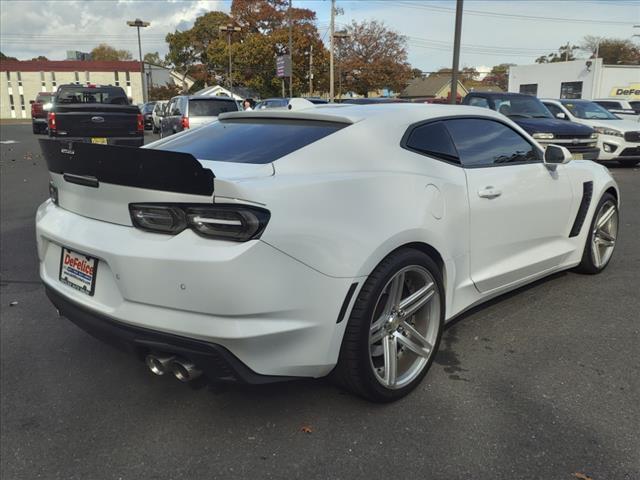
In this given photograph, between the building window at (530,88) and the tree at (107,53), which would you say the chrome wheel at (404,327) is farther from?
the tree at (107,53)

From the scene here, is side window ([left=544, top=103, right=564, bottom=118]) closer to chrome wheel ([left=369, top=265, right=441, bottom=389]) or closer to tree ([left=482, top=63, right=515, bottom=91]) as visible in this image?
chrome wheel ([left=369, top=265, right=441, bottom=389])

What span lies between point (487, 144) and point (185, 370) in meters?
2.42

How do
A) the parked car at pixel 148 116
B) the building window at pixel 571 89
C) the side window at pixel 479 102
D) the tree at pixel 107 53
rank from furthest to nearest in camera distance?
the tree at pixel 107 53 < the building window at pixel 571 89 < the parked car at pixel 148 116 < the side window at pixel 479 102

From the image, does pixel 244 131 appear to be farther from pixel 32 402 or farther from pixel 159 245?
pixel 32 402

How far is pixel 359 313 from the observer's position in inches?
99.0

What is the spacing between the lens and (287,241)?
2.25 m

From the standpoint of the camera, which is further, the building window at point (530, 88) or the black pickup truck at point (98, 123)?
the building window at point (530, 88)

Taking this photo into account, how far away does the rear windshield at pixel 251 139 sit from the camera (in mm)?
2766

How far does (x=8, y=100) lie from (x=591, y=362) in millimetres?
91631

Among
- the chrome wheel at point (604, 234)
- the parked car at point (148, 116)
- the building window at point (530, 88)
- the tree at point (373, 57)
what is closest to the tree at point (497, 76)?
the tree at point (373, 57)

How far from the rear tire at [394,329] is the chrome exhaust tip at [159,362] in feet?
2.55

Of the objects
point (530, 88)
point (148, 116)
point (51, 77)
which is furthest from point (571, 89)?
point (51, 77)

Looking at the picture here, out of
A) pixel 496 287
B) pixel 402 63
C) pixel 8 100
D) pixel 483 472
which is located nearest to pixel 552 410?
pixel 483 472

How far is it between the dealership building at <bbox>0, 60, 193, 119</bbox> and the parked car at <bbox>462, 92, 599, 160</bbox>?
231 ft
